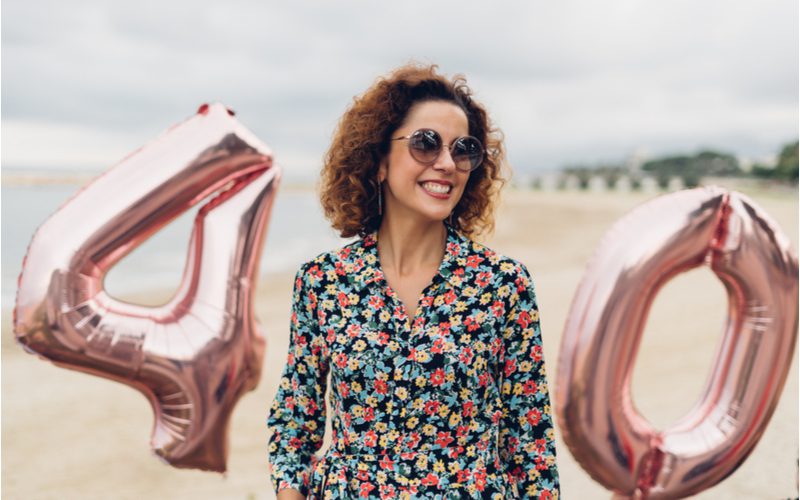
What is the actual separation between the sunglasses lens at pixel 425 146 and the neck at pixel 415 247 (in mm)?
208

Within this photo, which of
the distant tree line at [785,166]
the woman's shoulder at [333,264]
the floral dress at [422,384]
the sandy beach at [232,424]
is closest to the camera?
the floral dress at [422,384]

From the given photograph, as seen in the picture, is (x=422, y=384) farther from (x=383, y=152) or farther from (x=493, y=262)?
(x=383, y=152)

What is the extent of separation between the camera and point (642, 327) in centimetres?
204

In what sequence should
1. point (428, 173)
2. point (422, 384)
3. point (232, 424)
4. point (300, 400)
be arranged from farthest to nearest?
point (232, 424) < point (300, 400) < point (428, 173) < point (422, 384)

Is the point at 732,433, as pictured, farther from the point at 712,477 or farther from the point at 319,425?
the point at 319,425

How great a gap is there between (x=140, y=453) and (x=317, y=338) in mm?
5281

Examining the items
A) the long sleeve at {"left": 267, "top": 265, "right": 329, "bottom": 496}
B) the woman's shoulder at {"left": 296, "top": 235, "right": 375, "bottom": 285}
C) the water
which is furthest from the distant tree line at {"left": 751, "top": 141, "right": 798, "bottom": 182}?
the long sleeve at {"left": 267, "top": 265, "right": 329, "bottom": 496}

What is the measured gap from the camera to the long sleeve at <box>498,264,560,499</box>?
2.05 metres

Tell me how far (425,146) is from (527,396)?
2.44 feet

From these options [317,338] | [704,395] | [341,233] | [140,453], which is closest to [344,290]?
[317,338]

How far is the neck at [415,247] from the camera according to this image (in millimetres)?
2170

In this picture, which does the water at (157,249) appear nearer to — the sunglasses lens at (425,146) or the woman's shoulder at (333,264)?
the woman's shoulder at (333,264)

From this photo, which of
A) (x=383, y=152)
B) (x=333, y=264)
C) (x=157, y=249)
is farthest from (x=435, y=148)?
(x=157, y=249)

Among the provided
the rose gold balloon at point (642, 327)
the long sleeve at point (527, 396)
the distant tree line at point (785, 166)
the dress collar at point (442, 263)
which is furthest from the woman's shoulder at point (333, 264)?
the distant tree line at point (785, 166)
